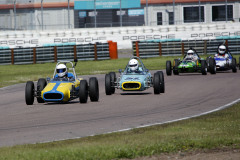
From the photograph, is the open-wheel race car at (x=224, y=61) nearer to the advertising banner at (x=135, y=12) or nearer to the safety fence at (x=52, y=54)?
the safety fence at (x=52, y=54)

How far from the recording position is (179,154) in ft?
27.3

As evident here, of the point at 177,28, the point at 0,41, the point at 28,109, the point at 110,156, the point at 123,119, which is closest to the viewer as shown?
the point at 110,156

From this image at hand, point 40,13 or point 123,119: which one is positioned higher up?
point 40,13

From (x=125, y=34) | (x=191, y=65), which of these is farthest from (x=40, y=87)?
(x=125, y=34)

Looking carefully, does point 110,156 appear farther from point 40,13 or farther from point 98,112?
point 40,13

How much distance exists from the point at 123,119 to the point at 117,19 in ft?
130

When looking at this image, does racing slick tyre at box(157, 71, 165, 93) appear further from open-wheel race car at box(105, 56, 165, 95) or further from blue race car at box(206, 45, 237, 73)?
blue race car at box(206, 45, 237, 73)

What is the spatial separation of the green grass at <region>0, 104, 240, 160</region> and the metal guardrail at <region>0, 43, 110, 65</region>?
88.8 ft

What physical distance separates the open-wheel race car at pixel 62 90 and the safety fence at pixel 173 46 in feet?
77.2

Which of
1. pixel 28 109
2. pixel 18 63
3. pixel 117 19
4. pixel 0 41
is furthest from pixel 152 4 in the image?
pixel 28 109

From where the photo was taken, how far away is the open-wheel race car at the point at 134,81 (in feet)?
57.5

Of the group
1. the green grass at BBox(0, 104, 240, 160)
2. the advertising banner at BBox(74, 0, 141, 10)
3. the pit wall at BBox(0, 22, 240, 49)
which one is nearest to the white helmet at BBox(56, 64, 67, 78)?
the green grass at BBox(0, 104, 240, 160)

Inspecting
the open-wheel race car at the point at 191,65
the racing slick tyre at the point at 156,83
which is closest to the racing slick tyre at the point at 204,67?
the open-wheel race car at the point at 191,65

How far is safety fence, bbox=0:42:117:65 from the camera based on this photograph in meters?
37.4
